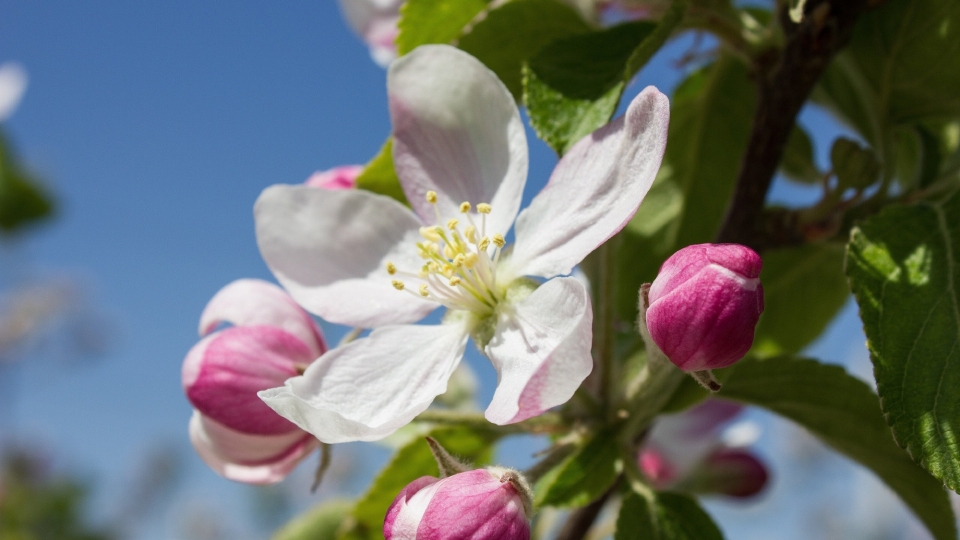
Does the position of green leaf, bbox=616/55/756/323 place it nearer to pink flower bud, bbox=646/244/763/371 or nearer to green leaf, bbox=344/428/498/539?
green leaf, bbox=344/428/498/539

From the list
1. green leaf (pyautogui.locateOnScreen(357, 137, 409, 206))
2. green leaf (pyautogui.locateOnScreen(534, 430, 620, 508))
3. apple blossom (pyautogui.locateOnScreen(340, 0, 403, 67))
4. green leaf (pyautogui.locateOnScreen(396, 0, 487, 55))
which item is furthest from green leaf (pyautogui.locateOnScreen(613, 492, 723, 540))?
apple blossom (pyautogui.locateOnScreen(340, 0, 403, 67))

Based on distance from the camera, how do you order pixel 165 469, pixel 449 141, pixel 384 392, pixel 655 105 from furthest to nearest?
pixel 165 469 < pixel 449 141 < pixel 384 392 < pixel 655 105

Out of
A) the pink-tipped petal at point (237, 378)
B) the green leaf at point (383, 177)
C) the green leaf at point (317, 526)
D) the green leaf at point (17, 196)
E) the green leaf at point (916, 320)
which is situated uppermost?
the green leaf at point (383, 177)

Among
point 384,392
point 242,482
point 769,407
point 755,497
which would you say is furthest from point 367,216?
point 755,497

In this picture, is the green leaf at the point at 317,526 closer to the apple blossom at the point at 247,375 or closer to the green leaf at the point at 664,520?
the apple blossom at the point at 247,375

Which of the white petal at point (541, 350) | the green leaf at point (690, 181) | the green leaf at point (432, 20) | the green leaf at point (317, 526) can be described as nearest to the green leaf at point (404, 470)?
the green leaf at point (317, 526)

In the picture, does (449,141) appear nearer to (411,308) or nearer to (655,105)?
(411,308)

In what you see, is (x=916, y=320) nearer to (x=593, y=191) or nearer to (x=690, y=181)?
(x=593, y=191)
